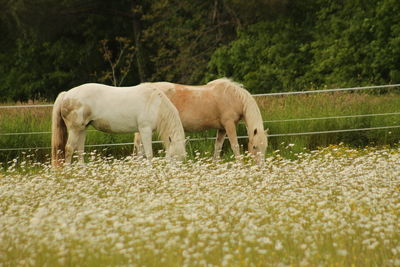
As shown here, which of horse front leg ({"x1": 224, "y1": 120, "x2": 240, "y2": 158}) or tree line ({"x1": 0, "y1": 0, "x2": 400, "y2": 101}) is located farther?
tree line ({"x1": 0, "y1": 0, "x2": 400, "y2": 101})

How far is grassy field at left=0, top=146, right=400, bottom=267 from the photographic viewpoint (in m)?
4.61

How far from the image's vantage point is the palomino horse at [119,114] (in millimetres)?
9500

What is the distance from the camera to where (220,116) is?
10617 mm

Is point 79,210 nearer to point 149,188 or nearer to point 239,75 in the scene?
point 149,188

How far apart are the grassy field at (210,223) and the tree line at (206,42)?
1221cm

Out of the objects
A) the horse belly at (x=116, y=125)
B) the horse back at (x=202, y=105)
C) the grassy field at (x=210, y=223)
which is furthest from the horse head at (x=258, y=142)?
the grassy field at (x=210, y=223)

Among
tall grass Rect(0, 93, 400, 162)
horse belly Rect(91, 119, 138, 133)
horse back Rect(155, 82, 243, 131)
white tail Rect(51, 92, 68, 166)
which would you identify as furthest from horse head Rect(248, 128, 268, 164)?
white tail Rect(51, 92, 68, 166)

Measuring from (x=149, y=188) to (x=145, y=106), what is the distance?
2804 millimetres

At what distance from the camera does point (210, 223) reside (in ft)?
17.0

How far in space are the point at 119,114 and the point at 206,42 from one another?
52.2 feet

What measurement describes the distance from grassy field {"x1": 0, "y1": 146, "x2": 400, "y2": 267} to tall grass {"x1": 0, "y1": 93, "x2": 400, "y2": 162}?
473 cm

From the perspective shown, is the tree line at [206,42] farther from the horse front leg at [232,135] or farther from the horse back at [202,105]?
the horse front leg at [232,135]

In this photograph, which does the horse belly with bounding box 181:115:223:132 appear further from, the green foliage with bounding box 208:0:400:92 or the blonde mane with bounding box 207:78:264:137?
the green foliage with bounding box 208:0:400:92

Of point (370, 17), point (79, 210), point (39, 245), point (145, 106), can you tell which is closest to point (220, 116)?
point (145, 106)
